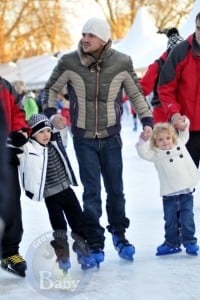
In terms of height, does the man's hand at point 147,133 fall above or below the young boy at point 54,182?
above

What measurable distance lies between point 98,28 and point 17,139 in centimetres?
76

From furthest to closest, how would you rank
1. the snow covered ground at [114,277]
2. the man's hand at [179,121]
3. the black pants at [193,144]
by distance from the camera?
the black pants at [193,144] < the man's hand at [179,121] < the snow covered ground at [114,277]

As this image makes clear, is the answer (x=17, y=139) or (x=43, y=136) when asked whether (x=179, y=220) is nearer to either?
(x=43, y=136)

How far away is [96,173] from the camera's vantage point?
3.61 metres

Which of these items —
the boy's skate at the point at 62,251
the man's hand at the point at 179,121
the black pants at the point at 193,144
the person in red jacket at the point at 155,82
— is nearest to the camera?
the boy's skate at the point at 62,251

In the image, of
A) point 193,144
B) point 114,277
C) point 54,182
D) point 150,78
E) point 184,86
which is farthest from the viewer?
point 150,78

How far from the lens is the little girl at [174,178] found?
146 inches

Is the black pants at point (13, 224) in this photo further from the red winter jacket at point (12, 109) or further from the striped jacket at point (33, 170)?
the red winter jacket at point (12, 109)

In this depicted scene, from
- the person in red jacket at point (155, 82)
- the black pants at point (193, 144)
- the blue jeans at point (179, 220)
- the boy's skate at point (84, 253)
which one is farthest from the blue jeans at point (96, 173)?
the person in red jacket at point (155, 82)

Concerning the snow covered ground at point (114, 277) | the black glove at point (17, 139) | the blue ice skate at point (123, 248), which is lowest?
the snow covered ground at point (114, 277)

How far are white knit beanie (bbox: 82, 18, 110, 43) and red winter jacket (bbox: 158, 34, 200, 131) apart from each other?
0.49 meters

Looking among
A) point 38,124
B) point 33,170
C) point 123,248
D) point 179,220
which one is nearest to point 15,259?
point 33,170

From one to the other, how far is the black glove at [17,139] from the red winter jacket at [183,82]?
3.08 ft

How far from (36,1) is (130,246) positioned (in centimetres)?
4022
